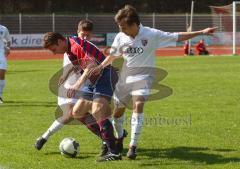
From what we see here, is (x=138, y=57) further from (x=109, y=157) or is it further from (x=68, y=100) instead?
(x=109, y=157)

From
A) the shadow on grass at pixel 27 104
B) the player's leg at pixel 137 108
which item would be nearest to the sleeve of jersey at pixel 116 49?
the player's leg at pixel 137 108

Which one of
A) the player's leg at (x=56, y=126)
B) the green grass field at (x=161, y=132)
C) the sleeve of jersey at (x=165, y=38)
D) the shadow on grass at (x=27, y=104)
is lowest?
the shadow on grass at (x=27, y=104)

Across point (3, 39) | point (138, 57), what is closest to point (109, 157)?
point (138, 57)

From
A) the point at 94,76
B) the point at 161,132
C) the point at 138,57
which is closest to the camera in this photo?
the point at 94,76

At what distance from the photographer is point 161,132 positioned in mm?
9648

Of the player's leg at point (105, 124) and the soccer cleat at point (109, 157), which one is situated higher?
the player's leg at point (105, 124)

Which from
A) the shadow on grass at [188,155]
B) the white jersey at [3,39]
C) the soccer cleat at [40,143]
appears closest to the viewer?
the shadow on grass at [188,155]

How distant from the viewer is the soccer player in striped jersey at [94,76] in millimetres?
7215

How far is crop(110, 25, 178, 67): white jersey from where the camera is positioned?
7562 mm

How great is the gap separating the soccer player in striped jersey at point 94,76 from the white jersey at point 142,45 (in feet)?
0.93

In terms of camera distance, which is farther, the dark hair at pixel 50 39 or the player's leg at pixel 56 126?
the player's leg at pixel 56 126

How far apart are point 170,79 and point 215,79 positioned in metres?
1.52

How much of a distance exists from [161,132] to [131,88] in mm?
2065

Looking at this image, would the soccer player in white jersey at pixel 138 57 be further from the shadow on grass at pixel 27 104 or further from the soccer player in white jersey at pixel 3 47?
the soccer player in white jersey at pixel 3 47
